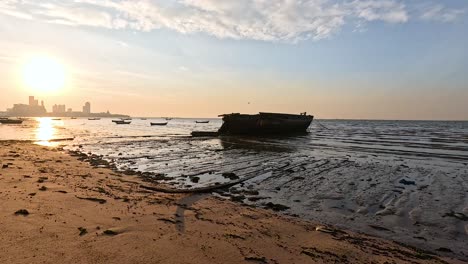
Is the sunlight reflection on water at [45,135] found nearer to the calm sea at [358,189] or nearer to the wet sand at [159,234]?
the calm sea at [358,189]

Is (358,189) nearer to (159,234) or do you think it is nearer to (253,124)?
(159,234)

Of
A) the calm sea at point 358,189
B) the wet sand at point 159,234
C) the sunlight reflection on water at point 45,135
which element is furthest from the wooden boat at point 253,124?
the wet sand at point 159,234

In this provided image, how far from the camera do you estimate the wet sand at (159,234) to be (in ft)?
14.0

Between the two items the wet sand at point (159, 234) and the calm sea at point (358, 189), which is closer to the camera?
the wet sand at point (159, 234)

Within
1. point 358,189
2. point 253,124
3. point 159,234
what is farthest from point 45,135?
point 159,234

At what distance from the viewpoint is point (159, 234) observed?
518 centimetres

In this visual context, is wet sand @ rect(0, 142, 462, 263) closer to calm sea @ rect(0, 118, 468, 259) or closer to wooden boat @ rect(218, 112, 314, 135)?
calm sea @ rect(0, 118, 468, 259)

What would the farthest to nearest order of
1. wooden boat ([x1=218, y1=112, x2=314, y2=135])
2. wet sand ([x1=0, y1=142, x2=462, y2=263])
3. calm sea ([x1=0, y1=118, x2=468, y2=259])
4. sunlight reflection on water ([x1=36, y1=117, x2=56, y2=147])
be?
wooden boat ([x1=218, y1=112, x2=314, y2=135]) → sunlight reflection on water ([x1=36, y1=117, x2=56, y2=147]) → calm sea ([x1=0, y1=118, x2=468, y2=259]) → wet sand ([x1=0, y1=142, x2=462, y2=263])

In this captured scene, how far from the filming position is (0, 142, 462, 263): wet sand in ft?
14.0

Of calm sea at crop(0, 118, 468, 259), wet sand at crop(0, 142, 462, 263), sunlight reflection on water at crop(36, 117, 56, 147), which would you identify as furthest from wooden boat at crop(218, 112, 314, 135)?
wet sand at crop(0, 142, 462, 263)

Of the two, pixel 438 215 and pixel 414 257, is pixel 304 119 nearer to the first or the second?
pixel 438 215

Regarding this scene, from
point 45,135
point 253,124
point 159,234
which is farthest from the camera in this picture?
point 45,135

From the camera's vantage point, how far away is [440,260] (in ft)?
16.7

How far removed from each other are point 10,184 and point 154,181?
13.7ft
